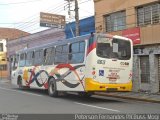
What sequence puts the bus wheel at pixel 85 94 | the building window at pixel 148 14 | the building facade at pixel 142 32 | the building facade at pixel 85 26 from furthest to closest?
the building facade at pixel 85 26, the building window at pixel 148 14, the building facade at pixel 142 32, the bus wheel at pixel 85 94

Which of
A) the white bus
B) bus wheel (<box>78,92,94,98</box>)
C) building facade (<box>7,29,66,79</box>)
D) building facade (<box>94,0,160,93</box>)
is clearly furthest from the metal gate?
building facade (<box>7,29,66,79</box>)

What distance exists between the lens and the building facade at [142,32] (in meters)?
22.7

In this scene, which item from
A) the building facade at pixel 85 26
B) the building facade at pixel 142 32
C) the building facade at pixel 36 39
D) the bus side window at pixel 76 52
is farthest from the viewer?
the building facade at pixel 36 39

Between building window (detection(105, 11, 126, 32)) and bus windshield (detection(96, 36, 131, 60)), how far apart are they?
7.26 m

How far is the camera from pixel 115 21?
1044 inches

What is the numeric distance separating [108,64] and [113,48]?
32.8 inches

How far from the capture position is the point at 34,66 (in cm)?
2381

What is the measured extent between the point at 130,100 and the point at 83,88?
3114mm

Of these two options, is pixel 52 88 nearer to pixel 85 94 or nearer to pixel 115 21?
pixel 85 94

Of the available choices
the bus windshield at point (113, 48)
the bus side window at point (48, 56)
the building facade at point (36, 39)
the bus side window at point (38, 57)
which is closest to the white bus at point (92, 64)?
the bus windshield at point (113, 48)

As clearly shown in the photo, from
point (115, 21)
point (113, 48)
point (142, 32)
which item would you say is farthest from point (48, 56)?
point (115, 21)

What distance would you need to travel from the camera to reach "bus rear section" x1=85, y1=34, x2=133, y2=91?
56.8 ft

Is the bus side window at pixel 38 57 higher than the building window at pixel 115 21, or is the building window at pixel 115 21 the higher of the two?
the building window at pixel 115 21

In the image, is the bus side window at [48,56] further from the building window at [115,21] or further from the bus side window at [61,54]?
the building window at [115,21]
